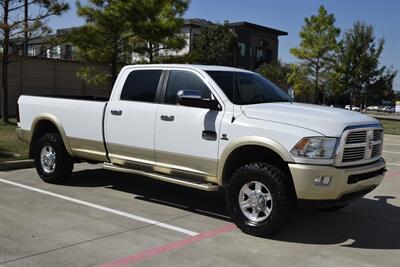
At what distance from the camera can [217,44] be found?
159 ft

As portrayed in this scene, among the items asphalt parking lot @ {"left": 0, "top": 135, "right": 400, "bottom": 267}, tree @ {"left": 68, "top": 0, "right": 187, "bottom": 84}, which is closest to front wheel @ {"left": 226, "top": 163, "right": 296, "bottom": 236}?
asphalt parking lot @ {"left": 0, "top": 135, "right": 400, "bottom": 267}

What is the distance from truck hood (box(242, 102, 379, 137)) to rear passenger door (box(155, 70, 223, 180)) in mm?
539

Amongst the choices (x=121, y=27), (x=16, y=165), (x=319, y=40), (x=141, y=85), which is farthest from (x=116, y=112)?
(x=319, y=40)

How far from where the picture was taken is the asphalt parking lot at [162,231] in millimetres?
5172

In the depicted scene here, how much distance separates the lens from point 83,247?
5371 mm

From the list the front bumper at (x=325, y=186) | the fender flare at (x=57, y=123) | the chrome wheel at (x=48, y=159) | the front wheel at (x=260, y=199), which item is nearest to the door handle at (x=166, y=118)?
the front wheel at (x=260, y=199)

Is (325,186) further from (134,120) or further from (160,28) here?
(160,28)

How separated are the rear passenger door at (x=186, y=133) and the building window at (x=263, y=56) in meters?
57.4

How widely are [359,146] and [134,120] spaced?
3051 mm

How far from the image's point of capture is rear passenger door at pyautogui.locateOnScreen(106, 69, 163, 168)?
7090 millimetres

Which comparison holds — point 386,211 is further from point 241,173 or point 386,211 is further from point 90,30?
point 90,30

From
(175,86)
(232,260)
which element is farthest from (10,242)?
(175,86)

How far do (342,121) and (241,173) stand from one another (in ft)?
4.23

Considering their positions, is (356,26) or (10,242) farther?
(356,26)
